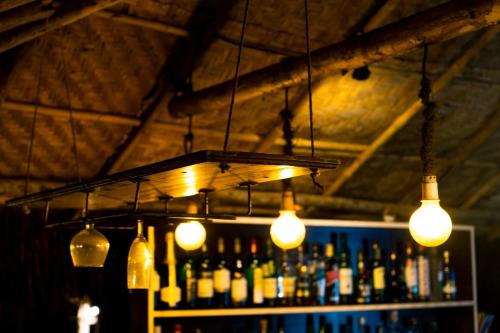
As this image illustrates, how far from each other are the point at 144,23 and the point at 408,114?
230 centimetres

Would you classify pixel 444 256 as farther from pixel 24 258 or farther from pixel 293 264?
pixel 24 258

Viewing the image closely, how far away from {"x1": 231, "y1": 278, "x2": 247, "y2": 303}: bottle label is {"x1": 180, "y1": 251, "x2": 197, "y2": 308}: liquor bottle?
251 mm

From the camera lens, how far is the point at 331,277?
5309 mm

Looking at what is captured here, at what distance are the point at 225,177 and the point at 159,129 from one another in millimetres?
3165

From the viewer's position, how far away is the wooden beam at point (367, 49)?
10.9ft

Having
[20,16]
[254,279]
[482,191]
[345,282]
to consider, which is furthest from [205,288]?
[482,191]

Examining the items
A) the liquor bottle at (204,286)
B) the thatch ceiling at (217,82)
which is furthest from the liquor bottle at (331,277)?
the thatch ceiling at (217,82)

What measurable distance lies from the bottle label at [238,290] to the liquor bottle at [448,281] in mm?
1641

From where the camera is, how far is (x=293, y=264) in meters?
5.23

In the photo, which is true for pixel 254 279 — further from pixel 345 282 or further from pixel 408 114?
pixel 408 114

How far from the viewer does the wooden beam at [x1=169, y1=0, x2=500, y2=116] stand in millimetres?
3312

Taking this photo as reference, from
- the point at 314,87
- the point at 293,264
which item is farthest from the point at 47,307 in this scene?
the point at 314,87

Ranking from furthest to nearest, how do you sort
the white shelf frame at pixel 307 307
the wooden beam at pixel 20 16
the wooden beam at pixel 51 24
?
the white shelf frame at pixel 307 307
the wooden beam at pixel 51 24
the wooden beam at pixel 20 16

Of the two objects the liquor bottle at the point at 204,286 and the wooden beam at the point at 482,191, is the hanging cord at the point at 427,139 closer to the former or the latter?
the liquor bottle at the point at 204,286
